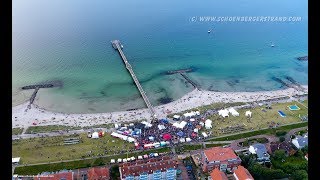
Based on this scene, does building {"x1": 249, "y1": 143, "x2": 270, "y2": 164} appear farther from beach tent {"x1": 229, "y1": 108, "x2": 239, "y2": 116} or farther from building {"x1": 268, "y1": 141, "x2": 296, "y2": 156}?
beach tent {"x1": 229, "y1": 108, "x2": 239, "y2": 116}

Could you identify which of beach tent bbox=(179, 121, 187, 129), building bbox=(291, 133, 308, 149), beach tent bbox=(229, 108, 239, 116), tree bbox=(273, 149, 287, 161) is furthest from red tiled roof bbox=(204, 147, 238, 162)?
beach tent bbox=(229, 108, 239, 116)

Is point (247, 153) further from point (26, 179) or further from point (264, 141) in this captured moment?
point (26, 179)

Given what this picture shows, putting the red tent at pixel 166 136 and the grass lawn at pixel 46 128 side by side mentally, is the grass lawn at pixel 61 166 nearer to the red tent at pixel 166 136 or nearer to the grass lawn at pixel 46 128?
the red tent at pixel 166 136

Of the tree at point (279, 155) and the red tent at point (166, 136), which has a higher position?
the red tent at point (166, 136)

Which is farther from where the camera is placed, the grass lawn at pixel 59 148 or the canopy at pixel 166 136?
the canopy at pixel 166 136

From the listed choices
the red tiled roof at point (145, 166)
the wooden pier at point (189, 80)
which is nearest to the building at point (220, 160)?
the red tiled roof at point (145, 166)

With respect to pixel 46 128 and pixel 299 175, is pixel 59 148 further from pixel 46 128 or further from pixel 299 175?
pixel 299 175

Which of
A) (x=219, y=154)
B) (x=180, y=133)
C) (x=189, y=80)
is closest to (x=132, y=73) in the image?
(x=189, y=80)
